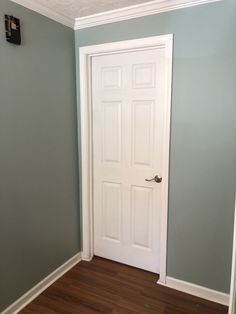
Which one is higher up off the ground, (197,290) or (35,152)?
(35,152)

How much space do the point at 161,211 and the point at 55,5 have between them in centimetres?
194

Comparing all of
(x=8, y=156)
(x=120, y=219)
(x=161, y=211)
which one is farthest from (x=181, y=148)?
(x=8, y=156)

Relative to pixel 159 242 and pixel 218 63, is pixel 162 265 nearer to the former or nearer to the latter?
pixel 159 242

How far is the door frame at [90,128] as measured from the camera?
2061 mm

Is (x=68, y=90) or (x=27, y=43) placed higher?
(x=27, y=43)

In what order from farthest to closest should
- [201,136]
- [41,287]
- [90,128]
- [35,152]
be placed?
1. [90,128]
2. [41,287]
3. [35,152]
4. [201,136]

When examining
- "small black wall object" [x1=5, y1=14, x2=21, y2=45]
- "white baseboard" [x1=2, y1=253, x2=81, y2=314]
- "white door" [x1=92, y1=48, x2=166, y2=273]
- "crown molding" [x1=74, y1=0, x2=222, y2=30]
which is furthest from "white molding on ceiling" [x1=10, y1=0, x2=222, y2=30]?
"white baseboard" [x1=2, y1=253, x2=81, y2=314]

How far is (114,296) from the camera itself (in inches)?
84.5

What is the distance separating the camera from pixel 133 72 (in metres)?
2.26

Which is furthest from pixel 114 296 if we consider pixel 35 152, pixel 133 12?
pixel 133 12

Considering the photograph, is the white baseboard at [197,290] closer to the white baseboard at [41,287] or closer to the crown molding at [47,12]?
the white baseboard at [41,287]

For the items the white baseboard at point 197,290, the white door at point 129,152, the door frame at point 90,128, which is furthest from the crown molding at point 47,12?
the white baseboard at point 197,290

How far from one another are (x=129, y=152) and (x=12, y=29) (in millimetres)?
1365

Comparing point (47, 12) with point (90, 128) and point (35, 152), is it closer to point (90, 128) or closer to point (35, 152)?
point (90, 128)
